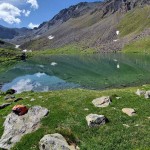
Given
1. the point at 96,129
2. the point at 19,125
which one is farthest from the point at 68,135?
the point at 19,125

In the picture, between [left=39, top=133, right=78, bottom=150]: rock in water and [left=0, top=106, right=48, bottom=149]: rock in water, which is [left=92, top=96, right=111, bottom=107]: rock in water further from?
[left=39, top=133, right=78, bottom=150]: rock in water

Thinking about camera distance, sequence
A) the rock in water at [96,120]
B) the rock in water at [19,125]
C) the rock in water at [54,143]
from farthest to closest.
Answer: the rock in water at [96,120]
the rock in water at [19,125]
the rock in water at [54,143]

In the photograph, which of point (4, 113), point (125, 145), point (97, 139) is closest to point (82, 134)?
point (97, 139)

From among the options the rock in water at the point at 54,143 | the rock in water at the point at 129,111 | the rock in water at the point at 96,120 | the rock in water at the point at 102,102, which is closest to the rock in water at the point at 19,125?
the rock in water at the point at 54,143

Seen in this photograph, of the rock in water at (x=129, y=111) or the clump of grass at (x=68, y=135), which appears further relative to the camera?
the rock in water at (x=129, y=111)

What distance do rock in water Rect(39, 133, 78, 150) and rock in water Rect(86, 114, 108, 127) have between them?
4812 mm

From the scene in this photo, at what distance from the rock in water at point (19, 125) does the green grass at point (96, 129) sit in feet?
2.56

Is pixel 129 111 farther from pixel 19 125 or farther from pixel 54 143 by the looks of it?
pixel 54 143

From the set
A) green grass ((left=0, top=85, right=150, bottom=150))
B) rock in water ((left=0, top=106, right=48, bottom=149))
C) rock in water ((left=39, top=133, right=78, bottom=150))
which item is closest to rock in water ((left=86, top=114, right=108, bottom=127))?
green grass ((left=0, top=85, right=150, bottom=150))

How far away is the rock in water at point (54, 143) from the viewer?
26661 mm

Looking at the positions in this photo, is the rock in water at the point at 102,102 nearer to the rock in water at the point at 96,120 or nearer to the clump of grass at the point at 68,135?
the rock in water at the point at 96,120

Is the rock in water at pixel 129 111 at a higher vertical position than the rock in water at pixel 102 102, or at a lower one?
lower

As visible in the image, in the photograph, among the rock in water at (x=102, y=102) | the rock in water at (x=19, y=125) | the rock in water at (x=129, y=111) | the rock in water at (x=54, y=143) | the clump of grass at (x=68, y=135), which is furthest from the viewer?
the rock in water at (x=102, y=102)

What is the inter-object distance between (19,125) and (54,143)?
7.07 meters
